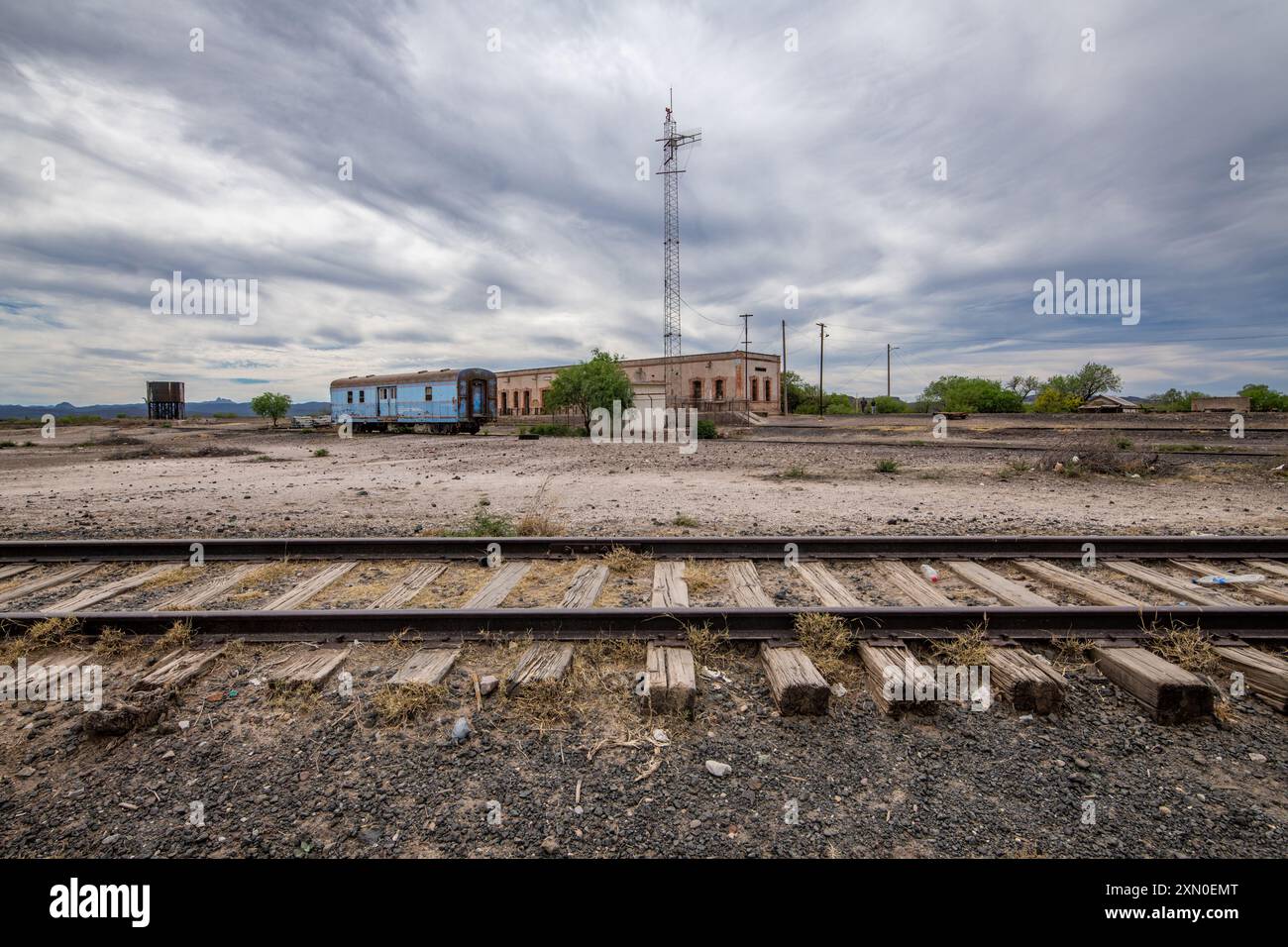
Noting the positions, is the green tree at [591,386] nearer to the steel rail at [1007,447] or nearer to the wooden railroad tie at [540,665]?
the steel rail at [1007,447]

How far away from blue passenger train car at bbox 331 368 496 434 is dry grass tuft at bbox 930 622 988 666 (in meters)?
33.6

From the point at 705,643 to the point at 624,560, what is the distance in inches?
77.2

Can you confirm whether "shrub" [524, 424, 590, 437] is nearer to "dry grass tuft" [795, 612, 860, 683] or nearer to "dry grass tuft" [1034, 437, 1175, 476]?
"dry grass tuft" [1034, 437, 1175, 476]

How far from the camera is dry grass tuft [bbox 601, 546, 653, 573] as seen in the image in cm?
526

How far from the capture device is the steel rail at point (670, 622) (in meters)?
3.65

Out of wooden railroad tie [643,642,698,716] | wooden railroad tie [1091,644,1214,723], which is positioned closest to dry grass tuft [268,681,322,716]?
wooden railroad tie [643,642,698,716]

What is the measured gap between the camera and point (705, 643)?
137 inches

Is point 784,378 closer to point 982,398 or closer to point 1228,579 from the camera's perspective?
point 982,398

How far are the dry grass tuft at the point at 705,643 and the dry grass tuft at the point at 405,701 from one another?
1443 mm

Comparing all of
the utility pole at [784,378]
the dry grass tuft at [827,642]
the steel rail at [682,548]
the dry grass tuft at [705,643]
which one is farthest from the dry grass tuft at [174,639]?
the utility pole at [784,378]

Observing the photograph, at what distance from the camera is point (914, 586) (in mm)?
4738
